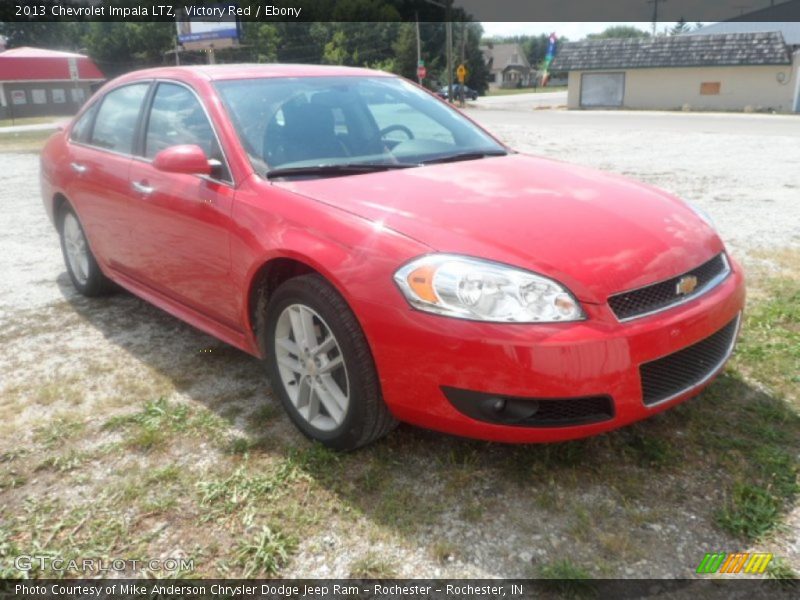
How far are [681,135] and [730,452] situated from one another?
1530cm

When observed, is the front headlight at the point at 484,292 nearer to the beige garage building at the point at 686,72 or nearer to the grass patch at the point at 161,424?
the grass patch at the point at 161,424

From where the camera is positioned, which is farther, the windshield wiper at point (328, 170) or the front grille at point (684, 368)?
the windshield wiper at point (328, 170)

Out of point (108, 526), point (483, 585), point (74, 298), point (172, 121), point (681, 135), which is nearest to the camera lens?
point (483, 585)

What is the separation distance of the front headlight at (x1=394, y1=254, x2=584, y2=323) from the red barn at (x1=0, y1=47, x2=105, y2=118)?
133 ft

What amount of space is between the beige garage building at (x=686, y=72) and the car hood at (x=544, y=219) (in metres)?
33.2

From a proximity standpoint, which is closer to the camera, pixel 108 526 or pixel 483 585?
pixel 483 585

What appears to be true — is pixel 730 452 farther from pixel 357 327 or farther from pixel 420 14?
pixel 420 14

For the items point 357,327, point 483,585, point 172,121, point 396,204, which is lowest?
point 483,585

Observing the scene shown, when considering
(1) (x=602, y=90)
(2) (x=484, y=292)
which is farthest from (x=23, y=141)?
(1) (x=602, y=90)

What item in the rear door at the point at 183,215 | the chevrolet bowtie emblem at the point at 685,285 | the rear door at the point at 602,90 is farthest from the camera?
the rear door at the point at 602,90

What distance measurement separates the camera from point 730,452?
2.71 metres

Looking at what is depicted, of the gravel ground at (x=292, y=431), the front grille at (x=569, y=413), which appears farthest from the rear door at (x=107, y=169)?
the front grille at (x=569, y=413)

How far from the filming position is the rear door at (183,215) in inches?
121

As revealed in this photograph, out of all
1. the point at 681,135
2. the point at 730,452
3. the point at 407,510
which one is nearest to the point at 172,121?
the point at 407,510
